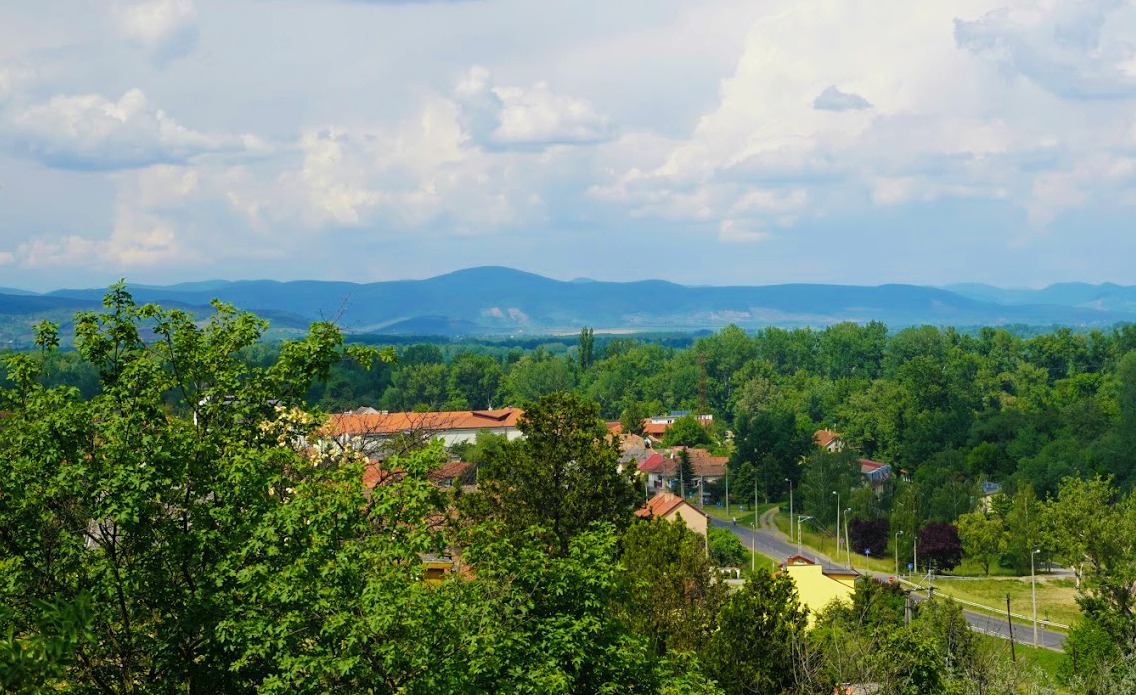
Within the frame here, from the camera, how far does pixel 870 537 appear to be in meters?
62.3

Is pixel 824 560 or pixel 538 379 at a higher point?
pixel 538 379

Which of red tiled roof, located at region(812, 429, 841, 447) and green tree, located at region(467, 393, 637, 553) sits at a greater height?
green tree, located at region(467, 393, 637, 553)

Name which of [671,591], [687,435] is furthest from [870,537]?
[671,591]

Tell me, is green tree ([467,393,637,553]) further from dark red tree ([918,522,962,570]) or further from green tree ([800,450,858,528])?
green tree ([800,450,858,528])

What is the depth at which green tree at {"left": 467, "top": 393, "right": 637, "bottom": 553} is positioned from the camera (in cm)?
2375

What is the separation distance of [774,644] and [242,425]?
425 inches

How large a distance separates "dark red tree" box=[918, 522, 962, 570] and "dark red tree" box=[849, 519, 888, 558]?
8.06 ft

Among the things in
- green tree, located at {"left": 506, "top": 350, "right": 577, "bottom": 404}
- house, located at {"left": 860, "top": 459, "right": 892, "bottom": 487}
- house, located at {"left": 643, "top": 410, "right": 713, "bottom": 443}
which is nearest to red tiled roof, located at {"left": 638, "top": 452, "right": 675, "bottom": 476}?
house, located at {"left": 860, "top": 459, "right": 892, "bottom": 487}

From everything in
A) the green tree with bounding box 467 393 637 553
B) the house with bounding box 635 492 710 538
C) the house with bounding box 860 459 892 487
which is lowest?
the house with bounding box 860 459 892 487

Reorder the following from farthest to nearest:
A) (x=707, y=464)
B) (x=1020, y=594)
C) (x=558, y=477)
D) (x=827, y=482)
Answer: (x=707, y=464), (x=827, y=482), (x=1020, y=594), (x=558, y=477)

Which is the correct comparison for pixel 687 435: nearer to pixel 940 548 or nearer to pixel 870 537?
pixel 870 537

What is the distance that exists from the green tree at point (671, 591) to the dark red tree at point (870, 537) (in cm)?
4228

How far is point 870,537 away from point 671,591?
43.6 metres

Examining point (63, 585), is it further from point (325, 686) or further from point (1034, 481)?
point (1034, 481)
